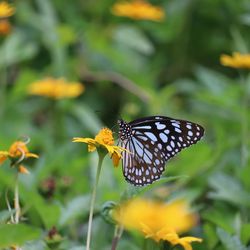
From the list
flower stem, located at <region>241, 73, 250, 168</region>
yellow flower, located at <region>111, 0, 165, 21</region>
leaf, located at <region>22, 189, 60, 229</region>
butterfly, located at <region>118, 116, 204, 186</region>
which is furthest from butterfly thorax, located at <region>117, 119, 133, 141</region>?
yellow flower, located at <region>111, 0, 165, 21</region>

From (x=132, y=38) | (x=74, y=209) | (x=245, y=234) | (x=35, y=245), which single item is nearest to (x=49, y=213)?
(x=74, y=209)

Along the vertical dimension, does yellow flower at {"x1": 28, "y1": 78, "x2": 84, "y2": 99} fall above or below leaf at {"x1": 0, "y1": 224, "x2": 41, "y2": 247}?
below

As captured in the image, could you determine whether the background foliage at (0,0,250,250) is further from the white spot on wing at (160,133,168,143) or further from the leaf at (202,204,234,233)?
the white spot on wing at (160,133,168,143)

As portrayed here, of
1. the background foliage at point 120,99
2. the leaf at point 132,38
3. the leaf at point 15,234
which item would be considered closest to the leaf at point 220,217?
the background foliage at point 120,99

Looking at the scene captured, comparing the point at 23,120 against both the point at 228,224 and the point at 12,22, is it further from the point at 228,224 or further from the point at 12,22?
the point at 228,224

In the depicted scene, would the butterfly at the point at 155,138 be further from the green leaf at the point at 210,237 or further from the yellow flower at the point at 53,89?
the yellow flower at the point at 53,89

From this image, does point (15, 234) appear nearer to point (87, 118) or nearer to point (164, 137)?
point (164, 137)
